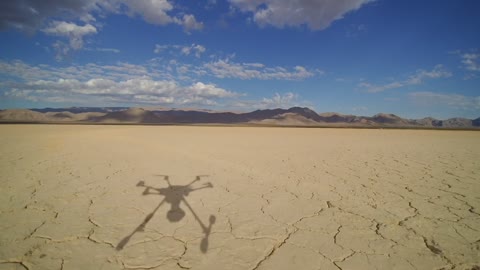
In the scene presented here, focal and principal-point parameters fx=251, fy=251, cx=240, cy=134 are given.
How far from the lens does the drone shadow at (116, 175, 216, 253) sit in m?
3.10

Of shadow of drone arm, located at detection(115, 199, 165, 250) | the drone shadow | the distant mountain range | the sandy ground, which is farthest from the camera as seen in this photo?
the distant mountain range

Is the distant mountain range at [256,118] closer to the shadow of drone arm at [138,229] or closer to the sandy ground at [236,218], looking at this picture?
the sandy ground at [236,218]

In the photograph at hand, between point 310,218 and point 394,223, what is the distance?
115 cm

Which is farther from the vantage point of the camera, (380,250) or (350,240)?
(350,240)

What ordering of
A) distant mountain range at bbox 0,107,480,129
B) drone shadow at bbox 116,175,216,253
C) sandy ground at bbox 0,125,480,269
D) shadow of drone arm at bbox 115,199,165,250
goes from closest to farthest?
sandy ground at bbox 0,125,480,269 → shadow of drone arm at bbox 115,199,165,250 → drone shadow at bbox 116,175,216,253 → distant mountain range at bbox 0,107,480,129

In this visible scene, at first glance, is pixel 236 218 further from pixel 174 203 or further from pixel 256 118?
pixel 256 118

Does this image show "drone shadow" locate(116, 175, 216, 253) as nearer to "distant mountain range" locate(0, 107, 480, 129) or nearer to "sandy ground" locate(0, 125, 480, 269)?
"sandy ground" locate(0, 125, 480, 269)

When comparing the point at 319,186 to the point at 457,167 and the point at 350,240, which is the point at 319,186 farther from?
the point at 457,167

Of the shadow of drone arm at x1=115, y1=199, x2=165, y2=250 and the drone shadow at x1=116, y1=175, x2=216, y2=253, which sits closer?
the shadow of drone arm at x1=115, y1=199, x2=165, y2=250

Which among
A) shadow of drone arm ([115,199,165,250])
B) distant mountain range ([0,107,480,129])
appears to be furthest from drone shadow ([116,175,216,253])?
distant mountain range ([0,107,480,129])

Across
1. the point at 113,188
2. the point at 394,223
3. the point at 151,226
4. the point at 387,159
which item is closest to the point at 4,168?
the point at 113,188

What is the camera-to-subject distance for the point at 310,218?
147 inches

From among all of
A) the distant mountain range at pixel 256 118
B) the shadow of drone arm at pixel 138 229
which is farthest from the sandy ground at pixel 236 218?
the distant mountain range at pixel 256 118

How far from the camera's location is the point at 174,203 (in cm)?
426
